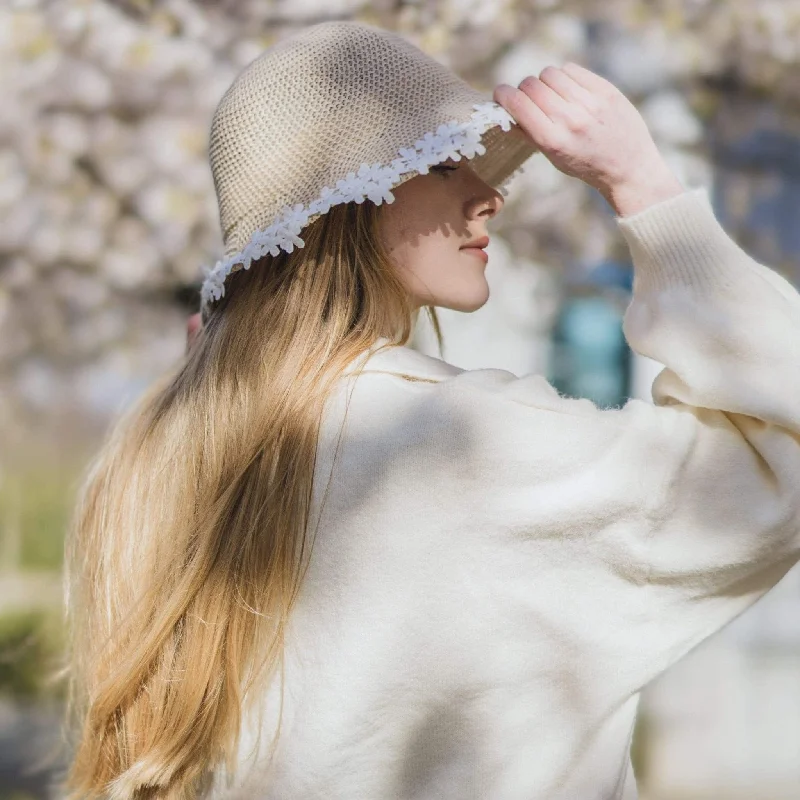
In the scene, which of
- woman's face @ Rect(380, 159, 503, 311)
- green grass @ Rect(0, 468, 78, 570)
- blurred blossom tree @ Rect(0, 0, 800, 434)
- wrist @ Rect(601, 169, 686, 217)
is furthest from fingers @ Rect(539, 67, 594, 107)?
green grass @ Rect(0, 468, 78, 570)

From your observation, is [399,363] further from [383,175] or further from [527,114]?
[527,114]

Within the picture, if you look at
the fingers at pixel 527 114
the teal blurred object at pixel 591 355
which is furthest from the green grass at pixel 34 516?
the fingers at pixel 527 114

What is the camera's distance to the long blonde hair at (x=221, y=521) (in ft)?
4.55

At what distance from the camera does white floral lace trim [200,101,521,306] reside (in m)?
1.40

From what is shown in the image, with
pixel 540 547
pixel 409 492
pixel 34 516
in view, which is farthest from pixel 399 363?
pixel 34 516

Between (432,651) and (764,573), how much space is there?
1.40 feet

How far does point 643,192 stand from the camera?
4.47ft

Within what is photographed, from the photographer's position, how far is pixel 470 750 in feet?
4.34

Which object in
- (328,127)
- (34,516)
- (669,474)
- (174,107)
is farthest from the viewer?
(34,516)

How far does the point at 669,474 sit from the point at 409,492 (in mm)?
314

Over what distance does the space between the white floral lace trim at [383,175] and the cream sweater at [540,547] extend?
0.24 metres

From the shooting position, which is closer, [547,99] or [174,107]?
[547,99]

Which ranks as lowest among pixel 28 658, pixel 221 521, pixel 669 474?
pixel 28 658

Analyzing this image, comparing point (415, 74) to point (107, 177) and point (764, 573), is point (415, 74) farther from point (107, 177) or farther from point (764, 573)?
point (107, 177)
